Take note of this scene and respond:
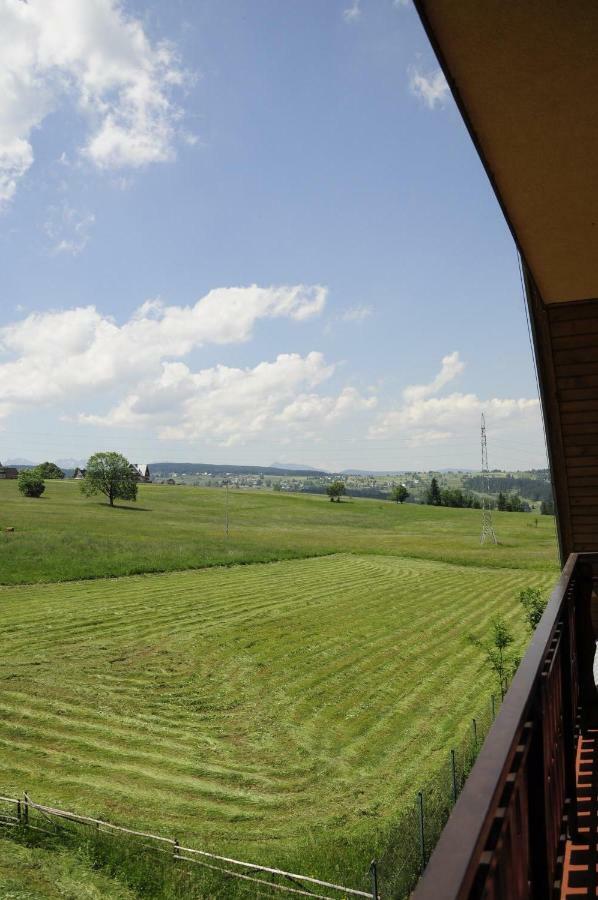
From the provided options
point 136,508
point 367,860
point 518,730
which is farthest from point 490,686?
point 136,508

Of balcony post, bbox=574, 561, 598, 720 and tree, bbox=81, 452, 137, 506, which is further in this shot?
tree, bbox=81, 452, 137, 506

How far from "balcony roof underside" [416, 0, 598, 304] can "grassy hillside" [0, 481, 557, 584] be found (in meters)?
26.8

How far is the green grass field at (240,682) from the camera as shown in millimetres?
10953

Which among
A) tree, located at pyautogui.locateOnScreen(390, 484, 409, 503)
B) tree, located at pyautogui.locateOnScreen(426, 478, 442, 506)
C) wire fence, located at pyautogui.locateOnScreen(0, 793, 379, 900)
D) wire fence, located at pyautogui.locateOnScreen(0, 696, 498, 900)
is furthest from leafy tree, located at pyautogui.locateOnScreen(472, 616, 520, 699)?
tree, located at pyautogui.locateOnScreen(426, 478, 442, 506)

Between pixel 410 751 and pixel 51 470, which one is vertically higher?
pixel 51 470

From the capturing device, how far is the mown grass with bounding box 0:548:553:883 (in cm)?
1077

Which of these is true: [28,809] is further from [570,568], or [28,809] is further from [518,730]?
[518,730]

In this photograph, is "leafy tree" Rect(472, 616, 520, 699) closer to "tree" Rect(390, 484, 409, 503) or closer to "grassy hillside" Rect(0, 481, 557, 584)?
"grassy hillside" Rect(0, 481, 557, 584)

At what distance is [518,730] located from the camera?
Answer: 1.14 meters

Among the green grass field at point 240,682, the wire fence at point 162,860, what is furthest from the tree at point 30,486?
the wire fence at point 162,860

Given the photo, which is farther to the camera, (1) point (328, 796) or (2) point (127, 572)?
(2) point (127, 572)

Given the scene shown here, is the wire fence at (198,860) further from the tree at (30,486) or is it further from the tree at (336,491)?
the tree at (336,491)

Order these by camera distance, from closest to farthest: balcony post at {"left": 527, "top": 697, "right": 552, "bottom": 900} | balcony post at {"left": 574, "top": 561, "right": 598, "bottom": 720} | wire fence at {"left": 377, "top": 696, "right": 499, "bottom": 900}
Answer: balcony post at {"left": 527, "top": 697, "right": 552, "bottom": 900} → balcony post at {"left": 574, "top": 561, "right": 598, "bottom": 720} → wire fence at {"left": 377, "top": 696, "right": 499, "bottom": 900}

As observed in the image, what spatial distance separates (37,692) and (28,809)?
5.68 meters
